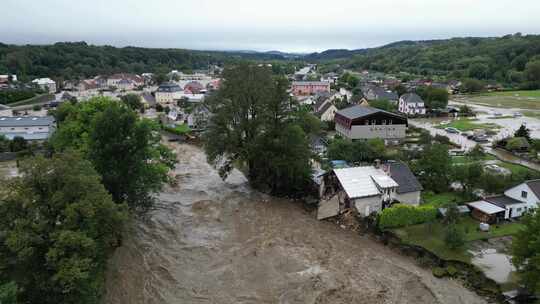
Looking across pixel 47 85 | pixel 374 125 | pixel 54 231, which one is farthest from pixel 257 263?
pixel 47 85

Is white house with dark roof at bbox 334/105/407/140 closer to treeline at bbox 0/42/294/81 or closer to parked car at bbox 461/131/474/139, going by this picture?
parked car at bbox 461/131/474/139

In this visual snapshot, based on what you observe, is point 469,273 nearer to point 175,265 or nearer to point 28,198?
point 175,265

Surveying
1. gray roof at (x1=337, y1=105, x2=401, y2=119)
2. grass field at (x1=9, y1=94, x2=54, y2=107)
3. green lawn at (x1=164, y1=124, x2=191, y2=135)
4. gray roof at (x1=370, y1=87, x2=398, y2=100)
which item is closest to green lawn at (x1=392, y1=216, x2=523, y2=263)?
gray roof at (x1=337, y1=105, x2=401, y2=119)

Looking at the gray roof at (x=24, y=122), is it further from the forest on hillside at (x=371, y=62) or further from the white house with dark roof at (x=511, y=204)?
the forest on hillside at (x=371, y=62)

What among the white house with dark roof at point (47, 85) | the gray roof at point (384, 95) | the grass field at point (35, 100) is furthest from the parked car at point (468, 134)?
the white house with dark roof at point (47, 85)

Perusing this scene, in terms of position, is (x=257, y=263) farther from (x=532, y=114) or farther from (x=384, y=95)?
(x=532, y=114)

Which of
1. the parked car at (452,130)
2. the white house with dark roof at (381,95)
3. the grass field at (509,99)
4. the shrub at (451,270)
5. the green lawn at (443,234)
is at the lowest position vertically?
the shrub at (451,270)

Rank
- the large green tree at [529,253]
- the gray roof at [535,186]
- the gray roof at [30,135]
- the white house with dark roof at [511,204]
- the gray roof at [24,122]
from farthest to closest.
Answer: the gray roof at [24,122], the gray roof at [30,135], the gray roof at [535,186], the white house with dark roof at [511,204], the large green tree at [529,253]
